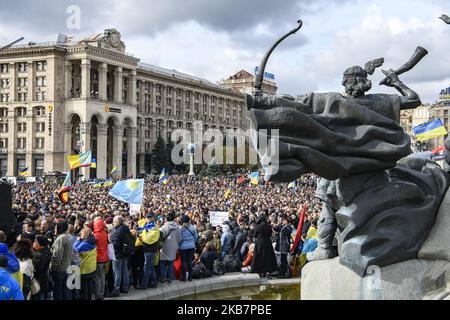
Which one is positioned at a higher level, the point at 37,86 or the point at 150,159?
the point at 37,86

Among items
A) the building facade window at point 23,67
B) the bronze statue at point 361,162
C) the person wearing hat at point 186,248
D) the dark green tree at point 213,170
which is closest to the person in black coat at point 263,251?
the person wearing hat at point 186,248

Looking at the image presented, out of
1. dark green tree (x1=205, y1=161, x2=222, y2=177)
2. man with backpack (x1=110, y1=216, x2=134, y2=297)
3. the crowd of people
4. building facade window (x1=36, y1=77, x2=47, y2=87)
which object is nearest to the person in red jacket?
the crowd of people

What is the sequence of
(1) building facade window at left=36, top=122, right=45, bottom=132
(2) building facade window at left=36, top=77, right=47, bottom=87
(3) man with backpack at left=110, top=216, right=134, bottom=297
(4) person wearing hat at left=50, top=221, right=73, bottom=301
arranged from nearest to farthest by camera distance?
(4) person wearing hat at left=50, top=221, right=73, bottom=301 < (3) man with backpack at left=110, top=216, right=134, bottom=297 < (2) building facade window at left=36, top=77, right=47, bottom=87 < (1) building facade window at left=36, top=122, right=45, bottom=132

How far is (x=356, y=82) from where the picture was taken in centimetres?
635

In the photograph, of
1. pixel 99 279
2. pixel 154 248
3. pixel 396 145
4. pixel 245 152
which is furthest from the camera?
pixel 245 152

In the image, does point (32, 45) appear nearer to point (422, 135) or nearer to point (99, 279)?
point (422, 135)

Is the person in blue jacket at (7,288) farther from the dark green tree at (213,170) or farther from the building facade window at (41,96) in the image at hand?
the building facade window at (41,96)

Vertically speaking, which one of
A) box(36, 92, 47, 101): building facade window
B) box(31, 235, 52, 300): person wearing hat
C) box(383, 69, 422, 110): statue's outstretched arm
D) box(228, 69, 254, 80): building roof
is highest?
box(228, 69, 254, 80): building roof

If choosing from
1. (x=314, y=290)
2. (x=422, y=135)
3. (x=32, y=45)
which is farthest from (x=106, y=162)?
(x=314, y=290)

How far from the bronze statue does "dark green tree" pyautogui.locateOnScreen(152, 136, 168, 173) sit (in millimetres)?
84390

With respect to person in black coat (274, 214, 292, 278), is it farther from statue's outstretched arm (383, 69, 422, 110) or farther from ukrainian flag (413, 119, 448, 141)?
ukrainian flag (413, 119, 448, 141)

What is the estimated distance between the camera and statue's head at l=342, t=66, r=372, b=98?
6.30 meters

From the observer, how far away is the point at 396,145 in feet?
20.2
